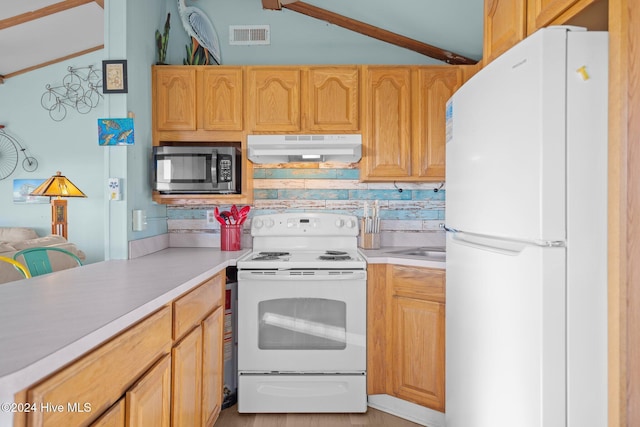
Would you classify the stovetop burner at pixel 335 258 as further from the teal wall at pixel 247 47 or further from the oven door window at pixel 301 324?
the teal wall at pixel 247 47

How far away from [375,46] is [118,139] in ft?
6.24

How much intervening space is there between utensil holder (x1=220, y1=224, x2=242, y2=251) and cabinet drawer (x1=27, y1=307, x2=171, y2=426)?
1330 mm

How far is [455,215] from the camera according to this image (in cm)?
164

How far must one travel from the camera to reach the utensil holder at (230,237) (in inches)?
102

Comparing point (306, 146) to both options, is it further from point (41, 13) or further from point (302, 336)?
point (41, 13)

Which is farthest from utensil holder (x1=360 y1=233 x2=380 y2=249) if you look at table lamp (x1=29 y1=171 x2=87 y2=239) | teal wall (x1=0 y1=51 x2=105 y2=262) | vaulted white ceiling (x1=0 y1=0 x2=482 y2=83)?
teal wall (x1=0 y1=51 x2=105 y2=262)

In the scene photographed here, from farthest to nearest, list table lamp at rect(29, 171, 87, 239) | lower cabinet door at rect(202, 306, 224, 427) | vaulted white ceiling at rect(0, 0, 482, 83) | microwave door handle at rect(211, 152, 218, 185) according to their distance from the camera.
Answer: table lamp at rect(29, 171, 87, 239)
vaulted white ceiling at rect(0, 0, 482, 83)
microwave door handle at rect(211, 152, 218, 185)
lower cabinet door at rect(202, 306, 224, 427)

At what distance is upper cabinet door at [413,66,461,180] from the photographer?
249 centimetres

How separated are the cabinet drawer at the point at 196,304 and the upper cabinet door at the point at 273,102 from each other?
3.44 ft

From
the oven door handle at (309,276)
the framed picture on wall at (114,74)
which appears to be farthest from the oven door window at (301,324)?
the framed picture on wall at (114,74)

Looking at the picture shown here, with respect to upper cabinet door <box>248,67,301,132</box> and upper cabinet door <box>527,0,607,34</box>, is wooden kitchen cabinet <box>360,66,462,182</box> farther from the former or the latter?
upper cabinet door <box>527,0,607,34</box>

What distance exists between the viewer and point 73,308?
1.03m

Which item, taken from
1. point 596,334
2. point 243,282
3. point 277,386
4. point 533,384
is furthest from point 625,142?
point 277,386

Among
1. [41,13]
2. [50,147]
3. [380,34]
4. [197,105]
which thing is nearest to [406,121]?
[380,34]
